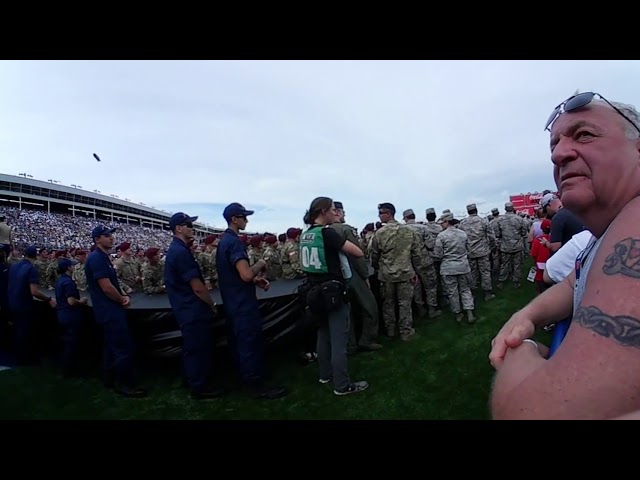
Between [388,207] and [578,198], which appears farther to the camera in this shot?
[388,207]

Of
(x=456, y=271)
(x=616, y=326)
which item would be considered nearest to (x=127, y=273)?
(x=456, y=271)

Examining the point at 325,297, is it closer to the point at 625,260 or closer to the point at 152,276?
the point at 625,260

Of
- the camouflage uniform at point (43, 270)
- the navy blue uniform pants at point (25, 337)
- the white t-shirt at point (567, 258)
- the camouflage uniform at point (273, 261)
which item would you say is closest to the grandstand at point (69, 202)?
the camouflage uniform at point (43, 270)

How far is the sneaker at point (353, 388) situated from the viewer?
3.91 meters

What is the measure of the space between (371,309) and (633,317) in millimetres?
4873

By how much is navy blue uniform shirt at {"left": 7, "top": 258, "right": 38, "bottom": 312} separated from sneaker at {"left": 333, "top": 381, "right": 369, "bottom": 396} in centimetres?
584

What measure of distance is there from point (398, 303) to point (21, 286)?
22.4 feet

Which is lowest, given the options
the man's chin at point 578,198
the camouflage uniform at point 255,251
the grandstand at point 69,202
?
the man's chin at point 578,198

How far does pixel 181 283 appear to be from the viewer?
13.6ft

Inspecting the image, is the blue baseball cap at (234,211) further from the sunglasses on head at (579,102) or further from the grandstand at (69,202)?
the grandstand at (69,202)

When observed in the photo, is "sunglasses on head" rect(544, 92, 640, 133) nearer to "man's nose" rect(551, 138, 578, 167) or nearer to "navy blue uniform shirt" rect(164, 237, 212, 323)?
"man's nose" rect(551, 138, 578, 167)

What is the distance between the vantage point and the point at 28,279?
5.78 m
